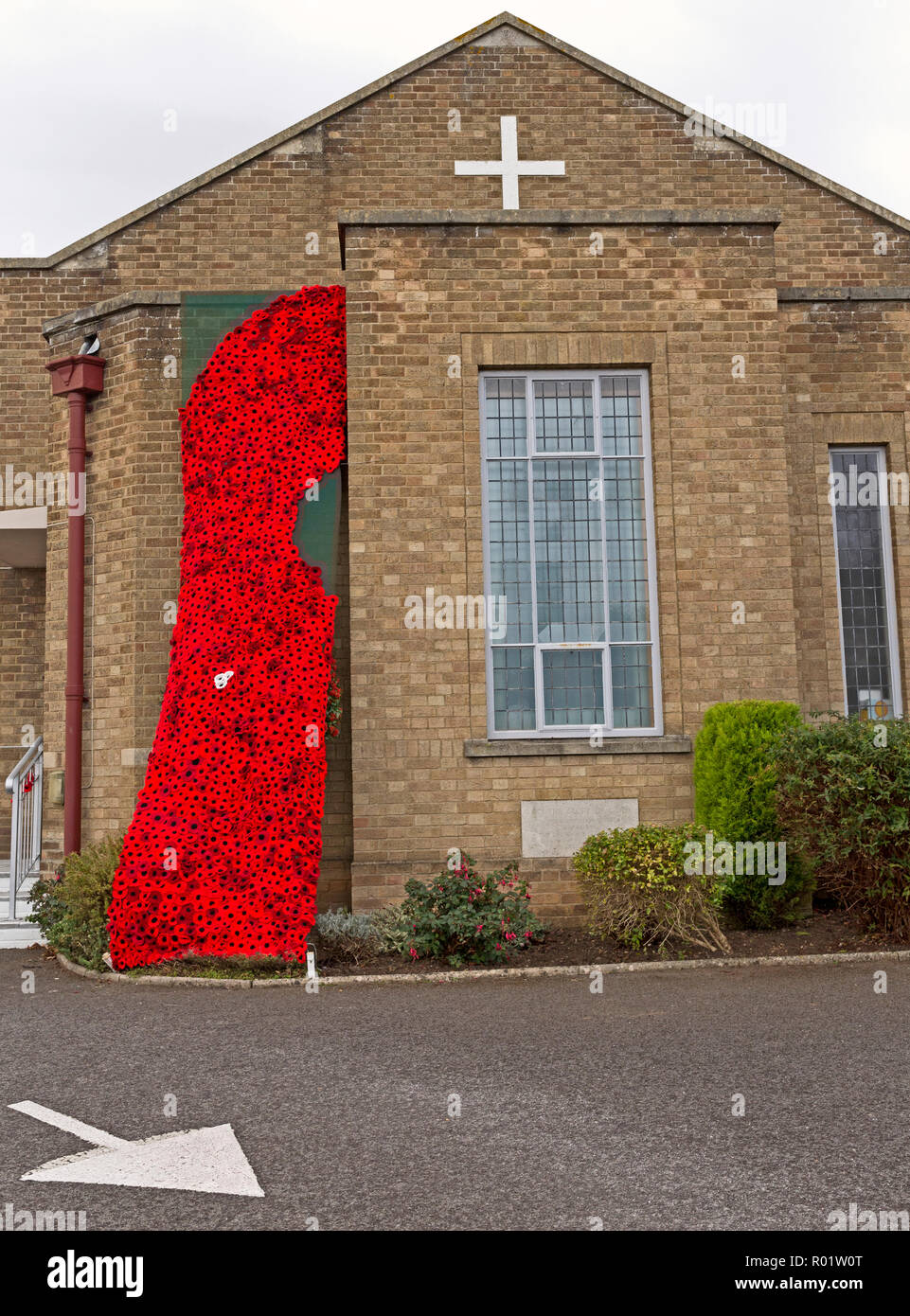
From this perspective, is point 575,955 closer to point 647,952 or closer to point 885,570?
point 647,952

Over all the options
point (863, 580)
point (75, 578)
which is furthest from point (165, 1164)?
point (863, 580)

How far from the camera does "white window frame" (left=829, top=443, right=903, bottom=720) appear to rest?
Answer: 1202cm

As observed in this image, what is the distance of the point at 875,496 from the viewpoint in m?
12.2

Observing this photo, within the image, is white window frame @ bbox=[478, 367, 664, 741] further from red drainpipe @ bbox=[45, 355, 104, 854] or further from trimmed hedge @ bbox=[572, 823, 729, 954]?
red drainpipe @ bbox=[45, 355, 104, 854]

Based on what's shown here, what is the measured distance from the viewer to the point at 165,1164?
436 cm

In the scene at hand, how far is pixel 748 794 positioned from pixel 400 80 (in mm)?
9911

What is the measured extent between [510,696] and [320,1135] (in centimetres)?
597

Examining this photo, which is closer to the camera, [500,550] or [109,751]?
[500,550]

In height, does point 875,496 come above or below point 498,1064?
above

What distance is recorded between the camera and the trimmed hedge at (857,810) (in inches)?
341

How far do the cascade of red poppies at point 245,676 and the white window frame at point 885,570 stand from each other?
4.97 metres

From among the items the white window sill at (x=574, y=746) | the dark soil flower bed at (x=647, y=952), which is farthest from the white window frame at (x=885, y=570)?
the dark soil flower bed at (x=647, y=952)

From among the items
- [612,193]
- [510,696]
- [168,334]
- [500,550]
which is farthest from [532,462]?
[612,193]

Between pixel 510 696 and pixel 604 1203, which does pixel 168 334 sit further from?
pixel 604 1203
